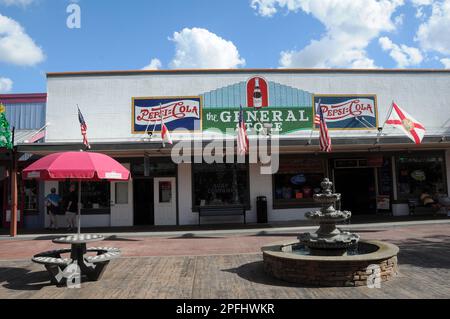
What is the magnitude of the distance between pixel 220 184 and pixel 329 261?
449 inches

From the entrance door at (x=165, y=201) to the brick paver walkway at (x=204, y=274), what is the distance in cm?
464

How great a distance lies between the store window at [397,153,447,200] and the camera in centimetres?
1905

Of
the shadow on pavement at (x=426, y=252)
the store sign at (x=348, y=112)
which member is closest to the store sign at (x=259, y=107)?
the store sign at (x=348, y=112)

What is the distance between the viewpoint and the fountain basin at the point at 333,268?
22.6 ft

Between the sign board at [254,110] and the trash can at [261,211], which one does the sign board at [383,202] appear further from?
the trash can at [261,211]

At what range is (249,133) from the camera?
18.3 m

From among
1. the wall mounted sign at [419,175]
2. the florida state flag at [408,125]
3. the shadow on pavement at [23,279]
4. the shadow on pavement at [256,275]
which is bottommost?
the shadow on pavement at [23,279]

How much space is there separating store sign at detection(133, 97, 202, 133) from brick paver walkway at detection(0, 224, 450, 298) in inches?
256

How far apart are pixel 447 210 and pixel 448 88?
6.03 metres

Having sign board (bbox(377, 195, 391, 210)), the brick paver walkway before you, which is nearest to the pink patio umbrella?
the brick paver walkway

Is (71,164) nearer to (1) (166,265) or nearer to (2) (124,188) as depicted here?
(1) (166,265)

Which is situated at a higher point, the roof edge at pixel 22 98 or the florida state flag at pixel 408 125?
the roof edge at pixel 22 98

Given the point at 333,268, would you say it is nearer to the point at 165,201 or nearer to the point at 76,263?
the point at 76,263

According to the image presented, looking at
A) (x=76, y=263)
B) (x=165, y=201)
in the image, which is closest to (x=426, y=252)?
(x=76, y=263)
